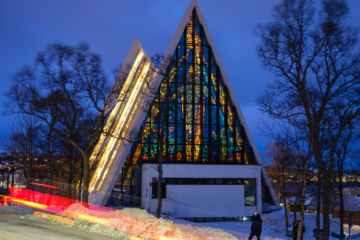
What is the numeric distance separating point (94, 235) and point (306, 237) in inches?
621

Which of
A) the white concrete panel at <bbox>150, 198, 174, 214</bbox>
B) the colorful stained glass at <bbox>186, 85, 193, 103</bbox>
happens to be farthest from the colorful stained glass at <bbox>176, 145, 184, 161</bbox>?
the white concrete panel at <bbox>150, 198, 174, 214</bbox>

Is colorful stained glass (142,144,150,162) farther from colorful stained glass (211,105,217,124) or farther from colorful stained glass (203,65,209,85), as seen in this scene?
colorful stained glass (203,65,209,85)

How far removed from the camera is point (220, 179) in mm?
28000

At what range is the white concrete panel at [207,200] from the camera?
2623 centimetres

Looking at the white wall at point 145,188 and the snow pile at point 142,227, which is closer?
the snow pile at point 142,227

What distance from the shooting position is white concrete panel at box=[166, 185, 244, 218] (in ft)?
86.1

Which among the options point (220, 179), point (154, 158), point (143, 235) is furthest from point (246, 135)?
point (143, 235)

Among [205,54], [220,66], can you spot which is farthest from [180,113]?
[205,54]

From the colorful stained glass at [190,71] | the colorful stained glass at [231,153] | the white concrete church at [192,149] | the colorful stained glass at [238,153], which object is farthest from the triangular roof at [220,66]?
the colorful stained glass at [190,71]

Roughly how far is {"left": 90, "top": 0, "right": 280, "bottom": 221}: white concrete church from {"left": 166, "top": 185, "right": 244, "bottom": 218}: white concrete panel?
2.9 inches

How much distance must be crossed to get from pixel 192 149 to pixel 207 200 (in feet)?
15.2

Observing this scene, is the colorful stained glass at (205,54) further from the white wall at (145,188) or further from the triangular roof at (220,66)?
the white wall at (145,188)

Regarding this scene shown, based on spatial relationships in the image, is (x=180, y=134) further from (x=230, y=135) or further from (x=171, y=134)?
(x=230, y=135)

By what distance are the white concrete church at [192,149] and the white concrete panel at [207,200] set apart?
74 mm
